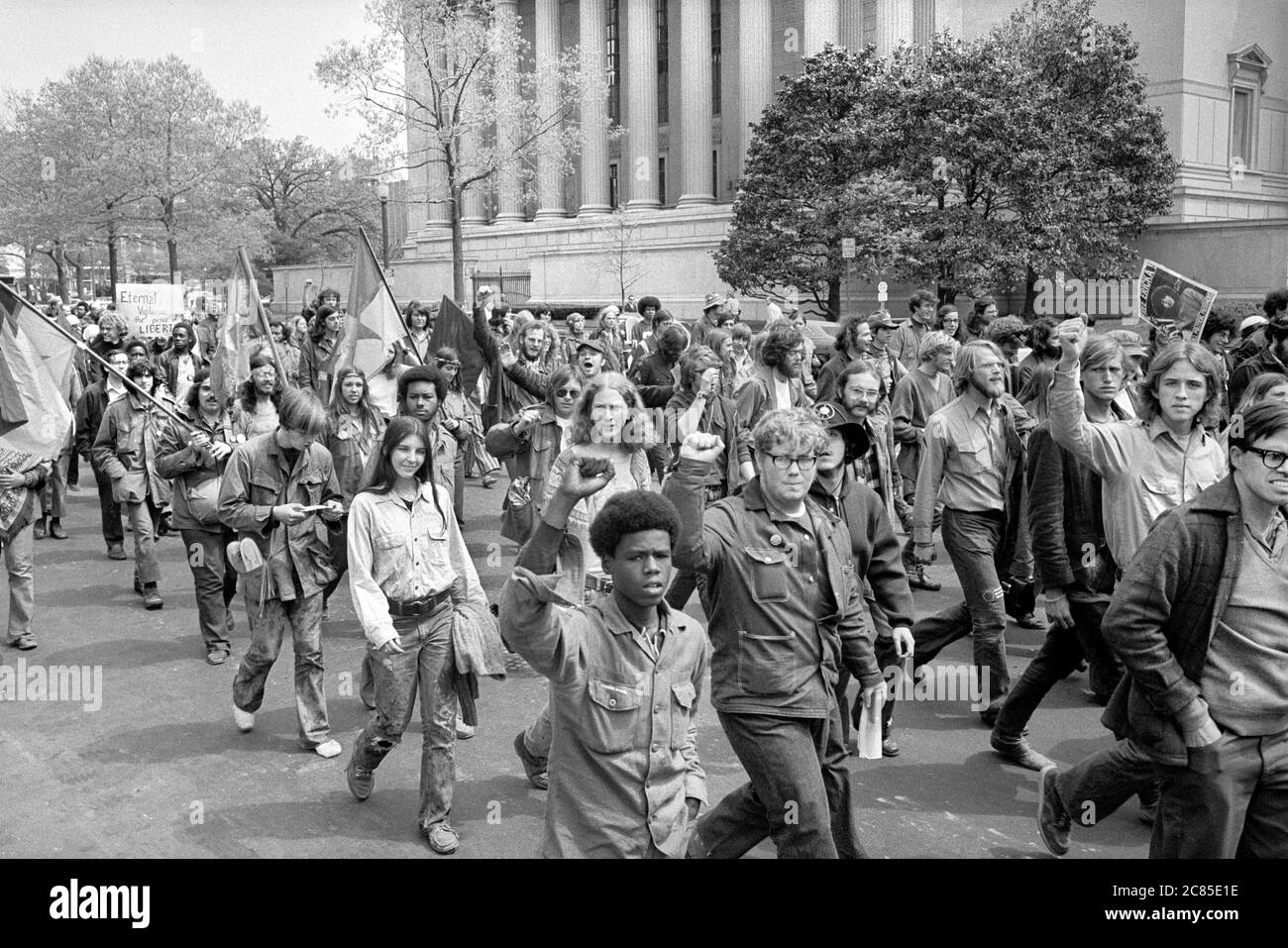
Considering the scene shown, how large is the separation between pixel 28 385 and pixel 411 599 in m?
4.09

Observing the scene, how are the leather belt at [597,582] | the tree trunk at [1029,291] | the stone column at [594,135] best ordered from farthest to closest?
the stone column at [594,135] → the tree trunk at [1029,291] → the leather belt at [597,582]

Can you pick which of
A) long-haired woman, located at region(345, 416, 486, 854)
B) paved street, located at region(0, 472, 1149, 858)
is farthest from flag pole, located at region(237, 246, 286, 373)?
long-haired woman, located at region(345, 416, 486, 854)

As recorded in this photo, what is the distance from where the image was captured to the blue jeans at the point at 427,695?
5.20 meters

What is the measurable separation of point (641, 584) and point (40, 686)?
5.61 meters

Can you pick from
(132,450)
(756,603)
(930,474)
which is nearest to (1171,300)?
(930,474)

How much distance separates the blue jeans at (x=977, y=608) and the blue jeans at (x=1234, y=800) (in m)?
2.58

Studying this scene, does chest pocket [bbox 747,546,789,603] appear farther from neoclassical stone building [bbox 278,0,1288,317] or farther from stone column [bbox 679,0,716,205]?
stone column [bbox 679,0,716,205]

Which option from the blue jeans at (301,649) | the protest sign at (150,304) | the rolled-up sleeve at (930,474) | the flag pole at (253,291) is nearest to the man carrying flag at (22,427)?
the flag pole at (253,291)

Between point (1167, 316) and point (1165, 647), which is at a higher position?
point (1167, 316)

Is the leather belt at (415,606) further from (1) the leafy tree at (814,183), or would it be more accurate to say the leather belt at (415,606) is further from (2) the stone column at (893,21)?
(2) the stone column at (893,21)
